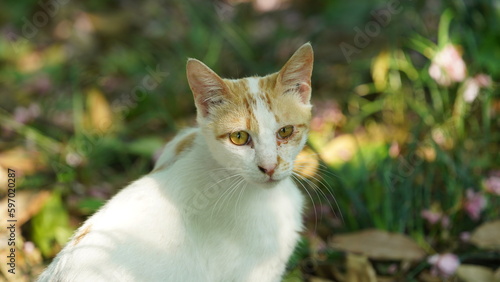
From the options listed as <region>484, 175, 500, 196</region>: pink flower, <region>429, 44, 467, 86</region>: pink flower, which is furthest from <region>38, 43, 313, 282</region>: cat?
<region>429, 44, 467, 86</region>: pink flower

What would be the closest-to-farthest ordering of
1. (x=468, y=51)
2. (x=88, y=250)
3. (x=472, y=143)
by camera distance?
(x=88, y=250), (x=472, y=143), (x=468, y=51)

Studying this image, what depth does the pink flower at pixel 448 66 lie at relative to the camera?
3164mm

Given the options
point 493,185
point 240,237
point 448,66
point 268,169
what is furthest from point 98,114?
point 493,185

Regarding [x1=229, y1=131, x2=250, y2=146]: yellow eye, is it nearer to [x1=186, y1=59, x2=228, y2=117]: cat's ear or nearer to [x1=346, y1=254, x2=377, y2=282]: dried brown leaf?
[x1=186, y1=59, x2=228, y2=117]: cat's ear

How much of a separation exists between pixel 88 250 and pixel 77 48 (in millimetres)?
4087

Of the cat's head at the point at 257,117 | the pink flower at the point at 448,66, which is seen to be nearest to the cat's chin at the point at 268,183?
the cat's head at the point at 257,117

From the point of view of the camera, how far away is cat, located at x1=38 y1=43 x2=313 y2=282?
187 cm

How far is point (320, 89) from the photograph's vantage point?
14.4 ft

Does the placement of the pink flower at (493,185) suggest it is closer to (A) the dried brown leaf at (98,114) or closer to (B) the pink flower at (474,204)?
(B) the pink flower at (474,204)

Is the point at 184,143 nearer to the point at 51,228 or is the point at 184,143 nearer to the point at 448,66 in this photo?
the point at 51,228

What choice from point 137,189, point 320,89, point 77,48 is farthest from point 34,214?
point 77,48

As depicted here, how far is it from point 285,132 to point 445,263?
1113 millimetres

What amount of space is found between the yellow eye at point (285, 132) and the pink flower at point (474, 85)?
1.65 metres

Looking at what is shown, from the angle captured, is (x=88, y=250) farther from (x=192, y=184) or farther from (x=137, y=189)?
(x=192, y=184)
